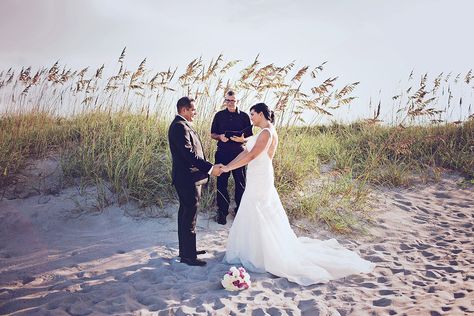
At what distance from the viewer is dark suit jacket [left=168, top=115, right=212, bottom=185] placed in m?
4.43

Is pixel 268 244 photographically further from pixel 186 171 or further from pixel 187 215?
pixel 186 171

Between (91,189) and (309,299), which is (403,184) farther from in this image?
(91,189)

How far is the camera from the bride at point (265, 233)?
4.50 meters

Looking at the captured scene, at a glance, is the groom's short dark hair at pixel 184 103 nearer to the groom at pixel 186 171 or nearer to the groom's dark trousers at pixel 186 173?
the groom at pixel 186 171

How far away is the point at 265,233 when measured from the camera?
4535 millimetres

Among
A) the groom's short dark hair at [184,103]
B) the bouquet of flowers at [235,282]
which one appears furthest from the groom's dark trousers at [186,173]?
the bouquet of flowers at [235,282]

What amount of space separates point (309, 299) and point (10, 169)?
236 inches

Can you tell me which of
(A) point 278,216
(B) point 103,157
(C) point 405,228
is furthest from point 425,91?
(B) point 103,157

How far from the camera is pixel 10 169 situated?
6.94m

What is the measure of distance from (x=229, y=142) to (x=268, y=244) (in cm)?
213

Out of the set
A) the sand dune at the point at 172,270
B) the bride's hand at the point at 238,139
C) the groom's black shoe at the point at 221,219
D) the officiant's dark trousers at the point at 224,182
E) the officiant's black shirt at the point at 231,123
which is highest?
the officiant's black shirt at the point at 231,123

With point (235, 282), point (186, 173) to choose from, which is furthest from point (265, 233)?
point (186, 173)

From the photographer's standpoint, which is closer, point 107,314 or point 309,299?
point 107,314

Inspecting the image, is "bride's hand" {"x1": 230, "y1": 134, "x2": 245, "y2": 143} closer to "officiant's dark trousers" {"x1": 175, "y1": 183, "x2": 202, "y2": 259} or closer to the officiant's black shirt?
the officiant's black shirt
